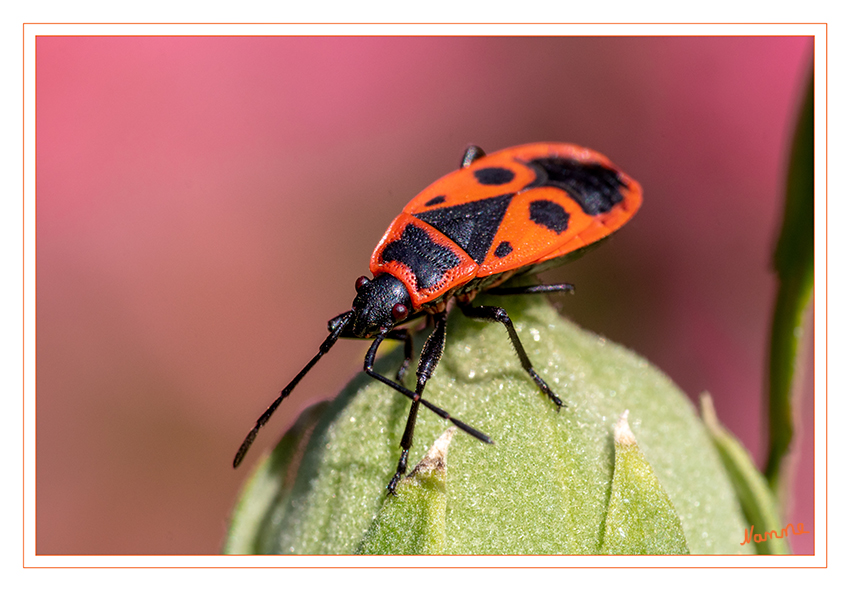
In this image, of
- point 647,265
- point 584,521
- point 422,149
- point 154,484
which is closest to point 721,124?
point 647,265

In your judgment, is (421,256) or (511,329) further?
(421,256)

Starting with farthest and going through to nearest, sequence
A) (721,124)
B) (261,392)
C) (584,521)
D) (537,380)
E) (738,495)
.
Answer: (261,392)
(721,124)
(738,495)
(537,380)
(584,521)

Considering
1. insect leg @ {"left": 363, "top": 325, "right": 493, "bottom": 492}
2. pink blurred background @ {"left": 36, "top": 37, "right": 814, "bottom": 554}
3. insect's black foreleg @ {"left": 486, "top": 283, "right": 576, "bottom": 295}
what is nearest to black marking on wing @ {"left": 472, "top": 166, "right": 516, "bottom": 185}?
insect's black foreleg @ {"left": 486, "top": 283, "right": 576, "bottom": 295}

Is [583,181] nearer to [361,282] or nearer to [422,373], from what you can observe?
[361,282]

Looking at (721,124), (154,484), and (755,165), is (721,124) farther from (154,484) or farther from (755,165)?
(154,484)

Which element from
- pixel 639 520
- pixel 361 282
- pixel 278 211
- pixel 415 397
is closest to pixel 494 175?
pixel 361 282

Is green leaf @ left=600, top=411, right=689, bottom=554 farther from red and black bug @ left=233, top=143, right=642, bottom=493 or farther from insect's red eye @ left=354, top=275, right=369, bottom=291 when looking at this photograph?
insect's red eye @ left=354, top=275, right=369, bottom=291

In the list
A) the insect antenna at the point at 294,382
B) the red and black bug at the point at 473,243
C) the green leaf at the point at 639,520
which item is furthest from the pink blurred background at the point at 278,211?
the green leaf at the point at 639,520
